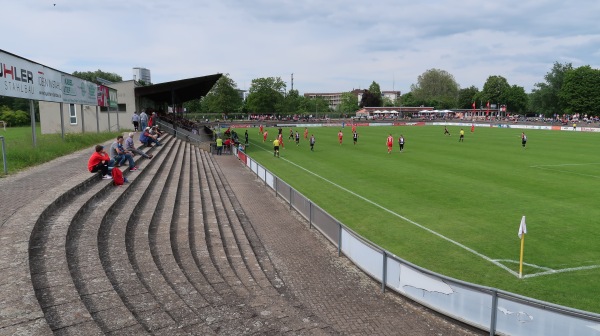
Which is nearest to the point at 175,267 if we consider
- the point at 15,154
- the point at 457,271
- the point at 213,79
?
the point at 457,271

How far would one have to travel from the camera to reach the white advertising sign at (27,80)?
16.1 m

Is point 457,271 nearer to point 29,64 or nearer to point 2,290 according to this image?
point 2,290

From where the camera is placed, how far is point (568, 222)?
14562 millimetres

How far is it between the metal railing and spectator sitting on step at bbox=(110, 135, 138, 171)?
1002 cm

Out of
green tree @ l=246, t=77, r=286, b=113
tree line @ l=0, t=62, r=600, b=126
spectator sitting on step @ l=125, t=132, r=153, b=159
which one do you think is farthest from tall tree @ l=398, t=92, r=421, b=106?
spectator sitting on step @ l=125, t=132, r=153, b=159

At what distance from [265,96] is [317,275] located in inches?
4570

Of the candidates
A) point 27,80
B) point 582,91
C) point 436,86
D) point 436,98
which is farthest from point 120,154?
point 436,86

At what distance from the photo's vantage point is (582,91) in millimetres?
103812

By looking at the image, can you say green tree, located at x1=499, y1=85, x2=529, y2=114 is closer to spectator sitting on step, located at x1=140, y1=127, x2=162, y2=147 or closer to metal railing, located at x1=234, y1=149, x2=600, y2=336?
spectator sitting on step, located at x1=140, y1=127, x2=162, y2=147

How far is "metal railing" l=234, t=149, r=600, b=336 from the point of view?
5918 mm

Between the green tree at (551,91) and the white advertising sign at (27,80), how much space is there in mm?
127407

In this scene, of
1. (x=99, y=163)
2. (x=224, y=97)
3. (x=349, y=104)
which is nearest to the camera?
(x=99, y=163)

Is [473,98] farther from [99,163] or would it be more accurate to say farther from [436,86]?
[99,163]

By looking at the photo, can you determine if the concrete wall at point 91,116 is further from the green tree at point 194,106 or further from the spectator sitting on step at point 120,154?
the green tree at point 194,106
